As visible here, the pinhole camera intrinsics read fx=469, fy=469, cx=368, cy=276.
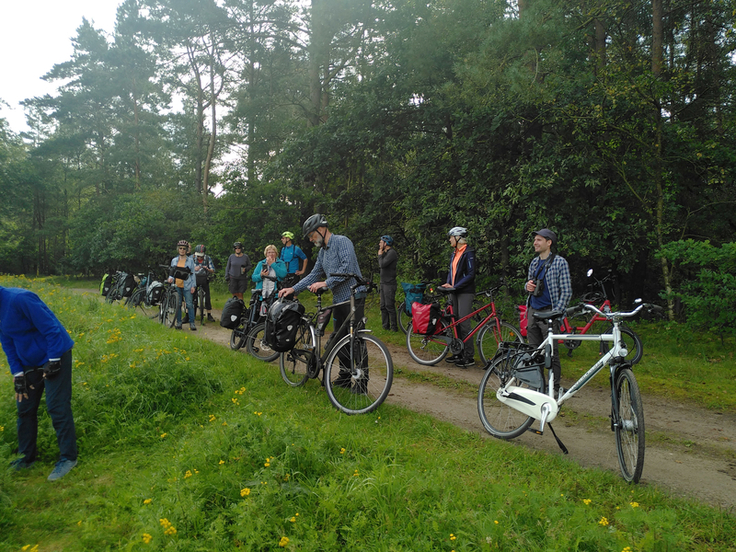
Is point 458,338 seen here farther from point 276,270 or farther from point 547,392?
point 276,270

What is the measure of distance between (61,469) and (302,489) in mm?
2480

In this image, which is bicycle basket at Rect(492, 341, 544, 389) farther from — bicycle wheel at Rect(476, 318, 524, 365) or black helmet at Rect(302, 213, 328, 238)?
bicycle wheel at Rect(476, 318, 524, 365)

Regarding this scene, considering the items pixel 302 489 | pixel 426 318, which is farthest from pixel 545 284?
pixel 302 489

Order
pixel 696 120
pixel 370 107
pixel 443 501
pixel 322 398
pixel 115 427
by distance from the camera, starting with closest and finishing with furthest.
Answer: pixel 443 501
pixel 115 427
pixel 322 398
pixel 696 120
pixel 370 107

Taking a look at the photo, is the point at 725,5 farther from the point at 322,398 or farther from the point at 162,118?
the point at 162,118

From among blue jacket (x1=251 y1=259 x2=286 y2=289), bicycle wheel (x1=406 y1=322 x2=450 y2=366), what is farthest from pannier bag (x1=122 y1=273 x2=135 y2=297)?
bicycle wheel (x1=406 y1=322 x2=450 y2=366)

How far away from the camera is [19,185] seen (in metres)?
34.8

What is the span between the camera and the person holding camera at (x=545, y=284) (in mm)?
5422

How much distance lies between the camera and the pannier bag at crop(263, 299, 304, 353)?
18.6 ft

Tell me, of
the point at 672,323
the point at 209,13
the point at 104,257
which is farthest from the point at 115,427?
the point at 104,257

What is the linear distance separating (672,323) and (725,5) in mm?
6016

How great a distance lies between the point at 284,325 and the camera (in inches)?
223

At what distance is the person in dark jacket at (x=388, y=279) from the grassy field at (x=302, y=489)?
5.14m

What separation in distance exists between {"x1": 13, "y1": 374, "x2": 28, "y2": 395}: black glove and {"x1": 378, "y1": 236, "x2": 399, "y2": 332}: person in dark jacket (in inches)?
273
